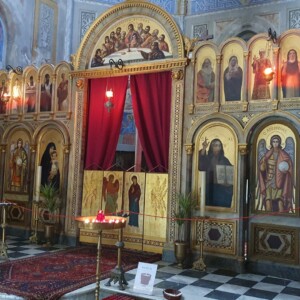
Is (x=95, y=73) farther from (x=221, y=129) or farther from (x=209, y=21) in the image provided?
(x=209, y=21)

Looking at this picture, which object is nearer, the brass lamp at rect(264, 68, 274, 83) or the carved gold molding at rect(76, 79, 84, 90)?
the brass lamp at rect(264, 68, 274, 83)

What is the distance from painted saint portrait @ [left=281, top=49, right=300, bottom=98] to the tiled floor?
9.44 feet

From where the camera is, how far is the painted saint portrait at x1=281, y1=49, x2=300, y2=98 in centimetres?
669

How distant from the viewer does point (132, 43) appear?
827 cm

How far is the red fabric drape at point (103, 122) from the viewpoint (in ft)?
27.3

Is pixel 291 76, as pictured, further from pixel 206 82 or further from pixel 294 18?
pixel 294 18

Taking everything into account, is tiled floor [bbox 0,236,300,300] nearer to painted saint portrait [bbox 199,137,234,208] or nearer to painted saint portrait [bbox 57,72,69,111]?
painted saint portrait [bbox 199,137,234,208]

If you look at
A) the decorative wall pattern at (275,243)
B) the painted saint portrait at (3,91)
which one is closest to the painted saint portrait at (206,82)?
the decorative wall pattern at (275,243)

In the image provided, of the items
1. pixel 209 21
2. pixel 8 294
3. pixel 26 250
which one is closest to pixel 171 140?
pixel 26 250

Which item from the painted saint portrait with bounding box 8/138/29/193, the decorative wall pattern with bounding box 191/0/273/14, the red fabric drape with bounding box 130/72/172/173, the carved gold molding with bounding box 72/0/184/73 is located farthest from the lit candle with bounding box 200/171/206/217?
the decorative wall pattern with bounding box 191/0/273/14

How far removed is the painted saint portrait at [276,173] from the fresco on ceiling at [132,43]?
8.11ft

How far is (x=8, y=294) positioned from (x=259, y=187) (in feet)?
13.3

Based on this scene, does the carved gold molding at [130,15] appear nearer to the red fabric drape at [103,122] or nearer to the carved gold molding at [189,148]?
the red fabric drape at [103,122]

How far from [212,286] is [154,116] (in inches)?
134
